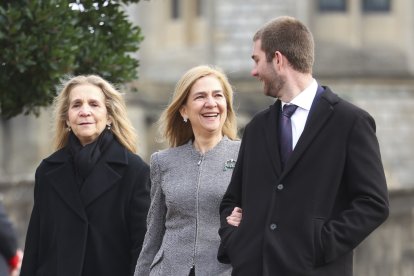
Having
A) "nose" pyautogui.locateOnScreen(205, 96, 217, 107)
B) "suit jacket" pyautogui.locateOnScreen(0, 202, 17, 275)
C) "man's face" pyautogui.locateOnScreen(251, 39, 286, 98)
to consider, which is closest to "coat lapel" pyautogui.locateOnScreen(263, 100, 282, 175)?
"man's face" pyautogui.locateOnScreen(251, 39, 286, 98)

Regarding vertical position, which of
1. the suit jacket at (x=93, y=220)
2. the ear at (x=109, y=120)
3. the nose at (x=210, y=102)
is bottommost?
the suit jacket at (x=93, y=220)

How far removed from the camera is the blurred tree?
8.53 meters

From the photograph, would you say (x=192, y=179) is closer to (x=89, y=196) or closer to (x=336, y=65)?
(x=89, y=196)

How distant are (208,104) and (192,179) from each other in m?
0.40

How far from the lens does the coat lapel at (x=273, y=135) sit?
21.3ft

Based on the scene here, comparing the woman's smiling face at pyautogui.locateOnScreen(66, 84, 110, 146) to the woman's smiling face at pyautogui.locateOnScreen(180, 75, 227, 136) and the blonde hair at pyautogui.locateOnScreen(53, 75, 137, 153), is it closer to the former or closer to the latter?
the blonde hair at pyautogui.locateOnScreen(53, 75, 137, 153)

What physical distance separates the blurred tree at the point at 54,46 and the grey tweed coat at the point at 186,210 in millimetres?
1227

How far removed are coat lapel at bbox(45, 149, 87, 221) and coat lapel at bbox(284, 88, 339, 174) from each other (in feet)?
5.87

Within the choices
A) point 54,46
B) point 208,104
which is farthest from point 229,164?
point 54,46

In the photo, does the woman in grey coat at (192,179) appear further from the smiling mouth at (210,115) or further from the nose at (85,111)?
the nose at (85,111)

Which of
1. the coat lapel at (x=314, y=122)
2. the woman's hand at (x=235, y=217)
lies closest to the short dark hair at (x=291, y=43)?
the coat lapel at (x=314, y=122)

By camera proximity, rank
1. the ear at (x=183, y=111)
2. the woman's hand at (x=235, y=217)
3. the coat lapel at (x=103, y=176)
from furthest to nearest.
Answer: the coat lapel at (x=103, y=176)
the ear at (x=183, y=111)
the woman's hand at (x=235, y=217)

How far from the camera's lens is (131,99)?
35.2 metres

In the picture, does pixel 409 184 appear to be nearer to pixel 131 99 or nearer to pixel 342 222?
pixel 131 99
